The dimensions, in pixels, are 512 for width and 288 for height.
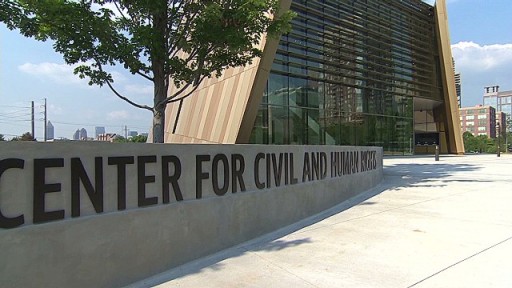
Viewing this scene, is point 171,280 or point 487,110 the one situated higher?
point 487,110

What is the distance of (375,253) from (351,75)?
2445 centimetres

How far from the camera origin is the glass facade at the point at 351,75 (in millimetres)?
23172

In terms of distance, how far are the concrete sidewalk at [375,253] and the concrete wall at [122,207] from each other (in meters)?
0.31

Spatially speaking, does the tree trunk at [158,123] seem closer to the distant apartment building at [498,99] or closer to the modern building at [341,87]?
the modern building at [341,87]

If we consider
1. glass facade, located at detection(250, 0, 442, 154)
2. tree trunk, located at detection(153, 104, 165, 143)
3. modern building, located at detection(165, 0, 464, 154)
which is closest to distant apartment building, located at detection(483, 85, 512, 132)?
modern building, located at detection(165, 0, 464, 154)

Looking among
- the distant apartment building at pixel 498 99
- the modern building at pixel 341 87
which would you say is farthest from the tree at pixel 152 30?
the distant apartment building at pixel 498 99

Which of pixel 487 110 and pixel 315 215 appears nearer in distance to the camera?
pixel 315 215

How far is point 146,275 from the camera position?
14.3ft

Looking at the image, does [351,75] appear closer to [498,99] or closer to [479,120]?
[479,120]

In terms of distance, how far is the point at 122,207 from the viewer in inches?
165

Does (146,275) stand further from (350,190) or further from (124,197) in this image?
(350,190)

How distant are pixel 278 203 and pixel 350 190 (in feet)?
11.8

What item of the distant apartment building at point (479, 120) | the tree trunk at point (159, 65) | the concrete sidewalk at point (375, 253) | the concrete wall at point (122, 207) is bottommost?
the concrete sidewalk at point (375, 253)

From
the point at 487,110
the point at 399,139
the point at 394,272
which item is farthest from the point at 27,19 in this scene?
the point at 487,110
